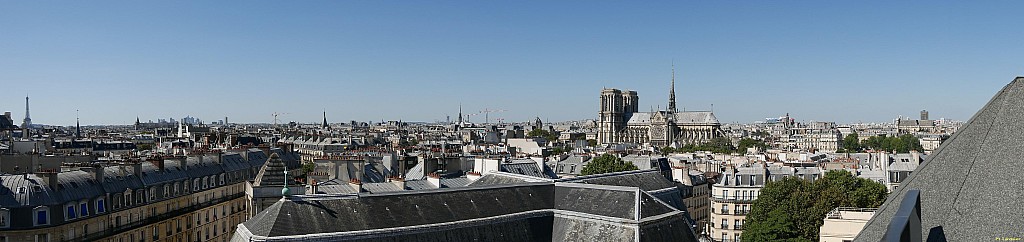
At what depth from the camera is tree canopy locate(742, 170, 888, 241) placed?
4575 centimetres

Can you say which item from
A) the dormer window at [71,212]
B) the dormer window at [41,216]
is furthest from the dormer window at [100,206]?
the dormer window at [41,216]

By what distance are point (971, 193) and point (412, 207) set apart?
20.0 m

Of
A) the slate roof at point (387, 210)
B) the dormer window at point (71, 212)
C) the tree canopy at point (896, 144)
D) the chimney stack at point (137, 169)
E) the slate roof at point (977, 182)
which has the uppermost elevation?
the slate roof at point (977, 182)

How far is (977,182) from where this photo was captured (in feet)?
30.2

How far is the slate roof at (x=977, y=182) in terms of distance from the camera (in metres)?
8.76

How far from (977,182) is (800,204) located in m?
40.4

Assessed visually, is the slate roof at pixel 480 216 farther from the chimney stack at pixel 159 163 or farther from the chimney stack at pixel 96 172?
the chimney stack at pixel 159 163

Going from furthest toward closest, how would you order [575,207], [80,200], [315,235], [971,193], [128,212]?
[128,212] → [80,200] → [575,207] → [315,235] → [971,193]

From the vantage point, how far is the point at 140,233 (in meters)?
38.0

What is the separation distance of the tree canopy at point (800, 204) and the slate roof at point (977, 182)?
120ft

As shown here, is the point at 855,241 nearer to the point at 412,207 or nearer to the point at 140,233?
the point at 412,207

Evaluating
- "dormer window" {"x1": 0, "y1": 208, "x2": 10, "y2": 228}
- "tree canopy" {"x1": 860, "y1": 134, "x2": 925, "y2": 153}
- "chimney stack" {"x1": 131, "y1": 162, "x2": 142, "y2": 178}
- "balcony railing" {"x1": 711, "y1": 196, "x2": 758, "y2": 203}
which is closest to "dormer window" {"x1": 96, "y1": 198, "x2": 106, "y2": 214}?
"dormer window" {"x1": 0, "y1": 208, "x2": 10, "y2": 228}

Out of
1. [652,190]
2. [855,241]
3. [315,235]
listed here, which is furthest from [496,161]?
[855,241]

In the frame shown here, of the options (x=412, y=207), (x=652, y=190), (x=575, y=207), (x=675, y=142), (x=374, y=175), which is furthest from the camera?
(x=675, y=142)
